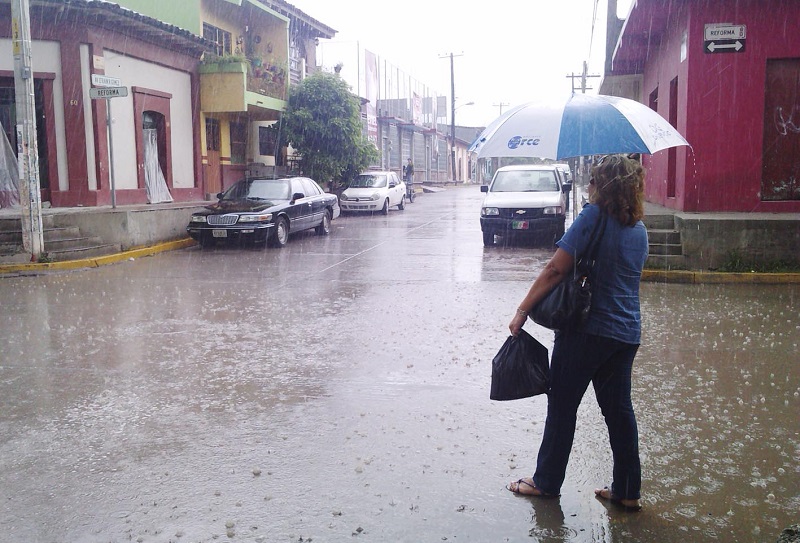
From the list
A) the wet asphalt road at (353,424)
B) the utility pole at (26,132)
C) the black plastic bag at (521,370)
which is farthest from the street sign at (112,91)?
the black plastic bag at (521,370)

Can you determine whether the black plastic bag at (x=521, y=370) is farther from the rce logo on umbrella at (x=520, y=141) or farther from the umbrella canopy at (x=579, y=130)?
the rce logo on umbrella at (x=520, y=141)

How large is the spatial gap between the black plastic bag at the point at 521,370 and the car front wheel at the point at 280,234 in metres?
12.5

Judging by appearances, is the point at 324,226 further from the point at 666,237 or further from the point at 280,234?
the point at 666,237

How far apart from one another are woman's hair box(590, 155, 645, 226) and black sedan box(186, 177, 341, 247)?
1245cm

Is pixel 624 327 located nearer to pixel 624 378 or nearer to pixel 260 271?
pixel 624 378

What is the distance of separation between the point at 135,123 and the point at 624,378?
58.5 ft

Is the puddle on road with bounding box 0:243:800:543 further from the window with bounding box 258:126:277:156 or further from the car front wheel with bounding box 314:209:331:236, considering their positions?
the window with bounding box 258:126:277:156

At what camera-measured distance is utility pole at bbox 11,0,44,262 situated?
12445 mm

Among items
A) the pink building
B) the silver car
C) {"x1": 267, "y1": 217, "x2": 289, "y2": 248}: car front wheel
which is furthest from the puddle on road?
the silver car

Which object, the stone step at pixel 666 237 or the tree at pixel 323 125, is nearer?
the stone step at pixel 666 237

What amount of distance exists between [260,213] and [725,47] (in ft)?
30.3

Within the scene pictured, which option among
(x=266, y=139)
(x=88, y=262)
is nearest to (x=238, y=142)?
(x=266, y=139)

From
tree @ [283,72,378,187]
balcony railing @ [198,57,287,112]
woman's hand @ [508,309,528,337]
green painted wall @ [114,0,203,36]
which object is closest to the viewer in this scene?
woman's hand @ [508,309,528,337]

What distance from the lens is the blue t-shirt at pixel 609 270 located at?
351cm
